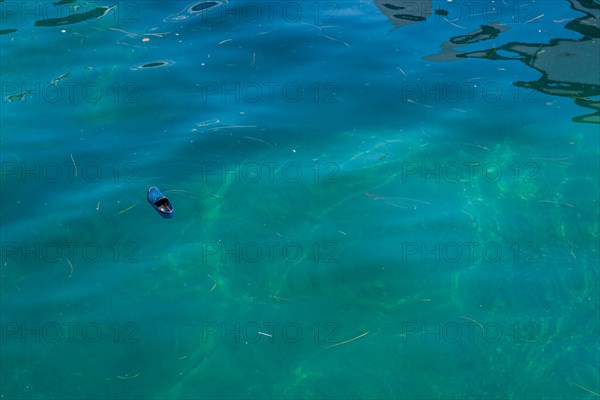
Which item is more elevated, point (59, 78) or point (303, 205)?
point (59, 78)

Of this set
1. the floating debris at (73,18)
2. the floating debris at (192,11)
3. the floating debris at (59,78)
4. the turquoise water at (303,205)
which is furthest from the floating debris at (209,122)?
the floating debris at (73,18)

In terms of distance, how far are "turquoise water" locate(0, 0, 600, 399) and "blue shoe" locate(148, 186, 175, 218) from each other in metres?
0.09

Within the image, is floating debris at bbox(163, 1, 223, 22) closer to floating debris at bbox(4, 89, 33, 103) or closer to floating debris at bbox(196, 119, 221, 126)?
floating debris at bbox(4, 89, 33, 103)

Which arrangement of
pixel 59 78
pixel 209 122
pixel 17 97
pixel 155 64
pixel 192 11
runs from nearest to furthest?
pixel 209 122, pixel 17 97, pixel 59 78, pixel 155 64, pixel 192 11

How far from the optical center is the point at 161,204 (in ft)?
15.4

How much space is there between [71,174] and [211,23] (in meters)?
2.91

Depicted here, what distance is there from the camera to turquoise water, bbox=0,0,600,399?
12.7 feet

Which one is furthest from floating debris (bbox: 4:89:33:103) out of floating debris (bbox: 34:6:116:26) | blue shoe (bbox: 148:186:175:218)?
blue shoe (bbox: 148:186:175:218)

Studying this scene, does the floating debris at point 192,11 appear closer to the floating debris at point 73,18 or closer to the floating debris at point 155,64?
the floating debris at point 73,18

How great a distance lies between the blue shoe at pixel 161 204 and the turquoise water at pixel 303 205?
0.09m

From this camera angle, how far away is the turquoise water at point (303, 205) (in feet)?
12.7

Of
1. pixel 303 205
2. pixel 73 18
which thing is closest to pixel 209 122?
pixel 303 205

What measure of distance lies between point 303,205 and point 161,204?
1.12m

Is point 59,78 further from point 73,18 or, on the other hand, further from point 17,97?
point 73,18
